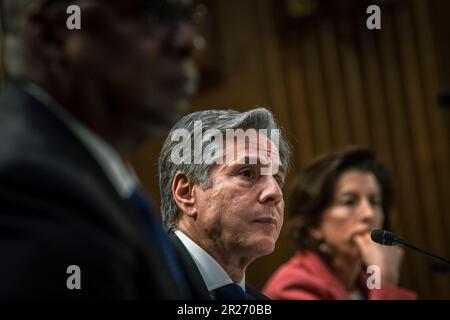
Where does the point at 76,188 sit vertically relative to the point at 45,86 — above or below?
below

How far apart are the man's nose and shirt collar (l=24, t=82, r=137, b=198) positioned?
44.7 inches

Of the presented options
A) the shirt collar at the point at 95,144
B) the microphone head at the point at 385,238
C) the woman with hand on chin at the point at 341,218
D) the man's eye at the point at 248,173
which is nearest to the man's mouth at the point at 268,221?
the man's eye at the point at 248,173

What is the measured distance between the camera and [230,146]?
96.3 inches

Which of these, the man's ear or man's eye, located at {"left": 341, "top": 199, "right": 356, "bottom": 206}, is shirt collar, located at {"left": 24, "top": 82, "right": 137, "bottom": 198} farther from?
man's eye, located at {"left": 341, "top": 199, "right": 356, "bottom": 206}

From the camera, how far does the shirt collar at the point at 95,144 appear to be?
1236 mm

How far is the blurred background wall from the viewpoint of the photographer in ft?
16.1

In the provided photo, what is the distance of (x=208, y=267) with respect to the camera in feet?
7.77

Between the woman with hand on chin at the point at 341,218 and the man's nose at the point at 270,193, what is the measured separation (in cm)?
128

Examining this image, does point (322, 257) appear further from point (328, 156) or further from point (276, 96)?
point (276, 96)

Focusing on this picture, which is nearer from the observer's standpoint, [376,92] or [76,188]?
[76,188]

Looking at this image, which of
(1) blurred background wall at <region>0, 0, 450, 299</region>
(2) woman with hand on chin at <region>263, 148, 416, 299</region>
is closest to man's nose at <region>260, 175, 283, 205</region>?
(2) woman with hand on chin at <region>263, 148, 416, 299</region>

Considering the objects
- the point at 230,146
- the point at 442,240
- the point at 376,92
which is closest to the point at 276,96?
the point at 376,92

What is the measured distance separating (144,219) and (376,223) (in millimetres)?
2627

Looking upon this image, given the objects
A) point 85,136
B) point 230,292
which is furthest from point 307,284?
point 85,136
